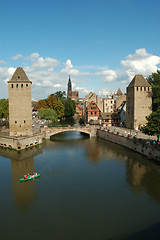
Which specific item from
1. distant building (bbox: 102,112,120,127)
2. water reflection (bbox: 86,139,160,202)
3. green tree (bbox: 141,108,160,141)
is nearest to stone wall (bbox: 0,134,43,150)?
water reflection (bbox: 86,139,160,202)

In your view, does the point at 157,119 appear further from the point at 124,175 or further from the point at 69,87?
the point at 69,87

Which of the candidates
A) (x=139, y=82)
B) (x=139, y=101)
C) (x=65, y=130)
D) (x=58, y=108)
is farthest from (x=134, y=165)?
(x=58, y=108)

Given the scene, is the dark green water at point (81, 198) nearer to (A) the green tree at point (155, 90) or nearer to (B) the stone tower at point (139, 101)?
(B) the stone tower at point (139, 101)

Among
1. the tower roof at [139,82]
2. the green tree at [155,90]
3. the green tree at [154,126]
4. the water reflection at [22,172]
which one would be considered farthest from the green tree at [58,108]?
the green tree at [154,126]

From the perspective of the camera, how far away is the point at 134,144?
122 feet

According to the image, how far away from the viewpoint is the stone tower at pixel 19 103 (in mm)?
43219

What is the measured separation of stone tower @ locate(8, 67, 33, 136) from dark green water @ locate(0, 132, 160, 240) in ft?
32.5

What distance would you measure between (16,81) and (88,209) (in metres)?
32.4

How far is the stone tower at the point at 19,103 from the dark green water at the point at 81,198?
9906 millimetres

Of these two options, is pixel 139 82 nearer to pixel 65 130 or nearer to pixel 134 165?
pixel 65 130

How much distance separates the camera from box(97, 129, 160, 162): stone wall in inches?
1243

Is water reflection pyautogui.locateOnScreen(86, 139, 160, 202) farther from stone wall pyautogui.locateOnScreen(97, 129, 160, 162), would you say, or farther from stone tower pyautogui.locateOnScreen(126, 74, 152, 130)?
stone tower pyautogui.locateOnScreen(126, 74, 152, 130)

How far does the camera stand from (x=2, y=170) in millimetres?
29203

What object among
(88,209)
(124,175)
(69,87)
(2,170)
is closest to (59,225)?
(88,209)
